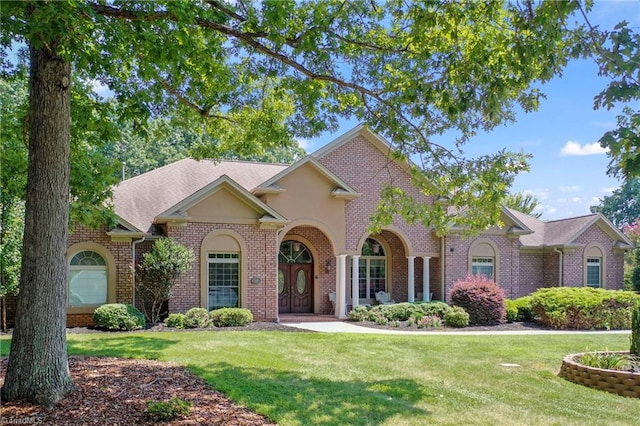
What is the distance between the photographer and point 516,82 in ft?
25.0

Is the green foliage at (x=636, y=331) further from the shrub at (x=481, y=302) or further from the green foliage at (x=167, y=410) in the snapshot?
the shrub at (x=481, y=302)

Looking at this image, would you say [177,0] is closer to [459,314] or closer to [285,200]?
[285,200]

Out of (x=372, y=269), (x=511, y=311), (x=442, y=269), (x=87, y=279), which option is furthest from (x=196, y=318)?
(x=511, y=311)

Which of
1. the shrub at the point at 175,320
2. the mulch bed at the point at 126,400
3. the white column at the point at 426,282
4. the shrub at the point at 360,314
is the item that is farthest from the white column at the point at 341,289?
the mulch bed at the point at 126,400

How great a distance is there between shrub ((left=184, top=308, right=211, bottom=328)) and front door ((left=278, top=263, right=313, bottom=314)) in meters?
5.31

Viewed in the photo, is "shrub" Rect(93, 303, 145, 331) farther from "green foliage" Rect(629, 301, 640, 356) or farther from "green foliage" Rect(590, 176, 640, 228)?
"green foliage" Rect(590, 176, 640, 228)

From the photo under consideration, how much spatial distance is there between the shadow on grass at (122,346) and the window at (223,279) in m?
4.18

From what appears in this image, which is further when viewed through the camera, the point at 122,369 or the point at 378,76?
the point at 378,76

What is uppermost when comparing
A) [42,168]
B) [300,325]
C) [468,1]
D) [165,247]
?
[468,1]

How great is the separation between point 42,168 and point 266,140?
237 inches

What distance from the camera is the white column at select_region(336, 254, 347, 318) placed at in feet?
65.3

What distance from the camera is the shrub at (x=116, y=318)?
602 inches

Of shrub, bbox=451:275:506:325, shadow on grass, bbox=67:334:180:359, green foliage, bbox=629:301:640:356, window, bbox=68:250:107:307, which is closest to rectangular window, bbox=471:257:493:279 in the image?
shrub, bbox=451:275:506:325

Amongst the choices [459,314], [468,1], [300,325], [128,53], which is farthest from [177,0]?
[459,314]
